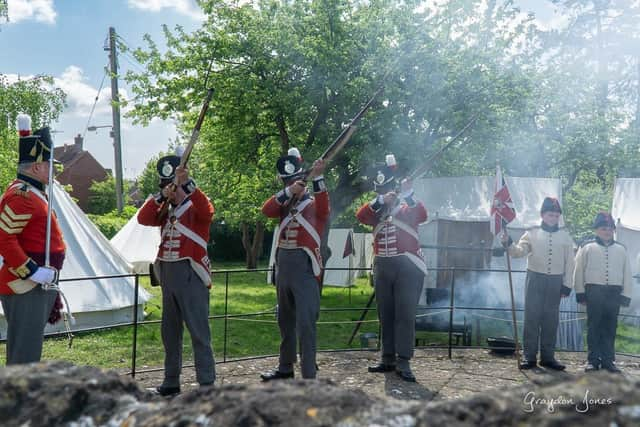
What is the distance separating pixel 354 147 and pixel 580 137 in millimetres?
7133

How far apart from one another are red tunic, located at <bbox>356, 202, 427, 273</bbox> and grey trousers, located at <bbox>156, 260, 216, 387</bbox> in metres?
1.75

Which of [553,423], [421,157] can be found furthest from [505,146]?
[553,423]

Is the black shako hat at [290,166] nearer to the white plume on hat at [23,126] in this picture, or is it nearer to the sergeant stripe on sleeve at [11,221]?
the white plume on hat at [23,126]

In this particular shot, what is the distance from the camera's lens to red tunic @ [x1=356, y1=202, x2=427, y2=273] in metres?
5.57

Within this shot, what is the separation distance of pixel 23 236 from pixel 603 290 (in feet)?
16.8

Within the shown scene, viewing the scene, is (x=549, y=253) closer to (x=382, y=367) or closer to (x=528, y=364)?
(x=528, y=364)

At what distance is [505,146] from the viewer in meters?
13.2

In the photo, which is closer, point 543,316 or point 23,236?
point 23,236

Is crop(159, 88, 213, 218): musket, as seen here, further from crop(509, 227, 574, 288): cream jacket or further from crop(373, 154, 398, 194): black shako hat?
crop(509, 227, 574, 288): cream jacket

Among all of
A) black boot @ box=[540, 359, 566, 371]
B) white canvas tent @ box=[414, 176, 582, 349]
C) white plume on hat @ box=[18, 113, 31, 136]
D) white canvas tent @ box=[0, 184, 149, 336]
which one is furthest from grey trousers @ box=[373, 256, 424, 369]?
white canvas tent @ box=[0, 184, 149, 336]

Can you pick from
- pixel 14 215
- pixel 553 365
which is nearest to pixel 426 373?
pixel 553 365

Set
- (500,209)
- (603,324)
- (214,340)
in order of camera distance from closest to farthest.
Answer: (603,324) → (500,209) → (214,340)

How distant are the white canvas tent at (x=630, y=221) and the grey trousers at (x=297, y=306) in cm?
757

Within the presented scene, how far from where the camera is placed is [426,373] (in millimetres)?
5789
